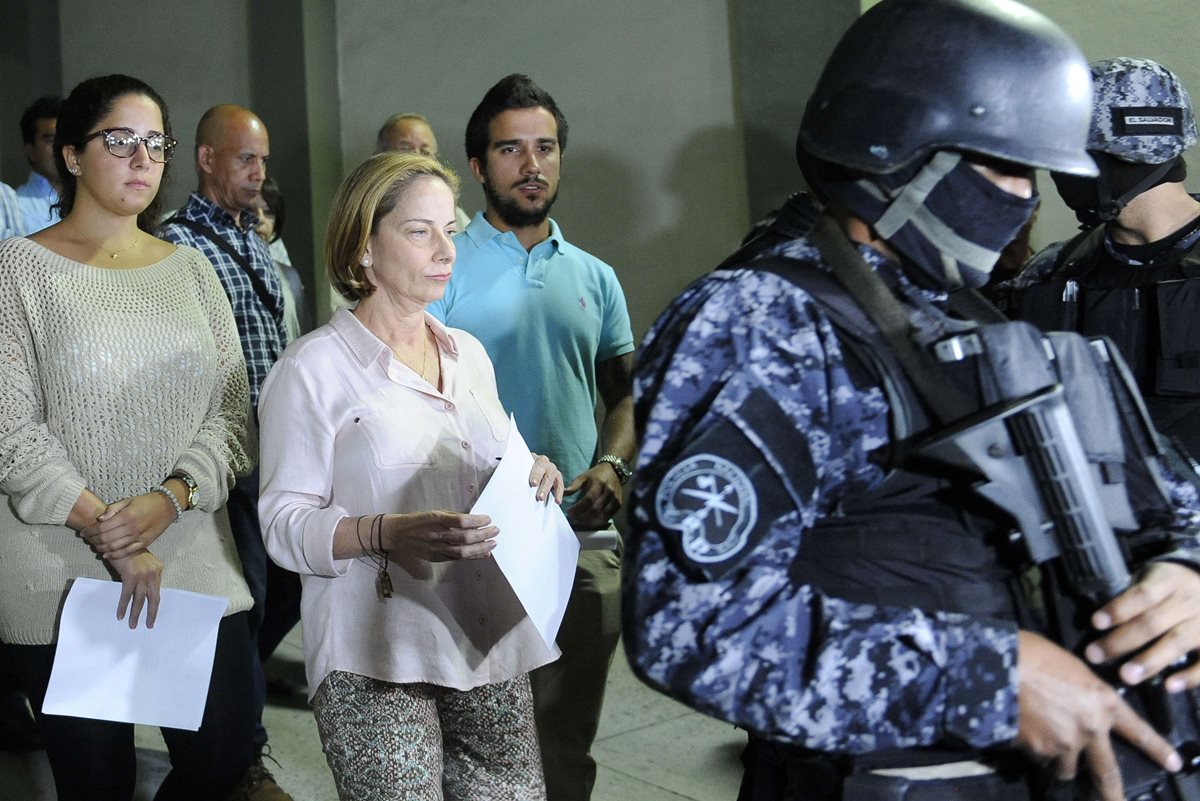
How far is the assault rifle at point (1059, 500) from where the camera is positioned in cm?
120

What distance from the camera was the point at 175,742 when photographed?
8.71 feet

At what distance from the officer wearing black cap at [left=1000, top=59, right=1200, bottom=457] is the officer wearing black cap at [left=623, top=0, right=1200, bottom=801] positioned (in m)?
1.24

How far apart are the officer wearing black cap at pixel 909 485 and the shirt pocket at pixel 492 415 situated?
118cm

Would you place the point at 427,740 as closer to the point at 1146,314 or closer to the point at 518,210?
the point at 518,210

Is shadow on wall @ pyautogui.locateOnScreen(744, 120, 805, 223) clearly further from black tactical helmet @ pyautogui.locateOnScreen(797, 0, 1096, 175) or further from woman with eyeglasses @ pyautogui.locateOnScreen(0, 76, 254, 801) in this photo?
black tactical helmet @ pyautogui.locateOnScreen(797, 0, 1096, 175)

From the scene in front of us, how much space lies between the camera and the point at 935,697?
3.76 feet

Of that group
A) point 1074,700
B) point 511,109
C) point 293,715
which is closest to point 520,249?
point 511,109

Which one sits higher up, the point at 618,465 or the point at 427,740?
the point at 618,465

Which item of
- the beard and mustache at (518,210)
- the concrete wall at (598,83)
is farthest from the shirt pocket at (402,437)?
the concrete wall at (598,83)

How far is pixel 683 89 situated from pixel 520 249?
7.58 ft

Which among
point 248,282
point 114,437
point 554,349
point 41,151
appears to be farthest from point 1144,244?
point 41,151

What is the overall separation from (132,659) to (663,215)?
338cm

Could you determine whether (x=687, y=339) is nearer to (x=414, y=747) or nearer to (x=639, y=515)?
(x=639, y=515)

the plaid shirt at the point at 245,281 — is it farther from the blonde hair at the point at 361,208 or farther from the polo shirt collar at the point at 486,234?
the blonde hair at the point at 361,208
